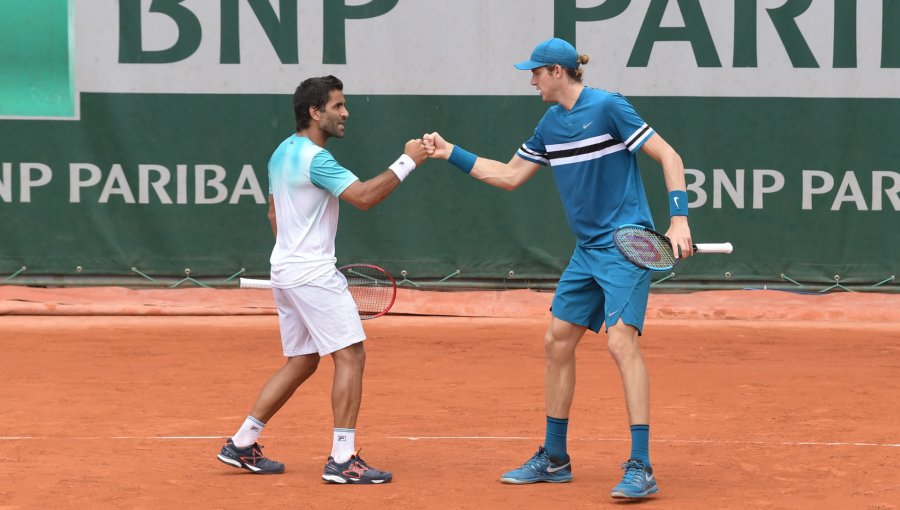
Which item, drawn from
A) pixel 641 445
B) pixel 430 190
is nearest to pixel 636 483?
pixel 641 445

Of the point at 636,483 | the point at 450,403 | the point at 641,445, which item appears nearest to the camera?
the point at 636,483

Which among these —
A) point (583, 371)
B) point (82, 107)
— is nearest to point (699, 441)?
point (583, 371)

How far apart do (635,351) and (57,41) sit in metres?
8.14

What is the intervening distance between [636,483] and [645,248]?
3.09 ft

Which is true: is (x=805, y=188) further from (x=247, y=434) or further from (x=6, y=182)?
(x=247, y=434)

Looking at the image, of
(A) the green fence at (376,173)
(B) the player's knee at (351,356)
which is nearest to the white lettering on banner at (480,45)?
(A) the green fence at (376,173)

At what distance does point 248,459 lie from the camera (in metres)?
5.76

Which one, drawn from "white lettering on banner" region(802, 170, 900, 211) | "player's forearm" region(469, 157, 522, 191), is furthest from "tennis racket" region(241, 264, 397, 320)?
"white lettering on banner" region(802, 170, 900, 211)

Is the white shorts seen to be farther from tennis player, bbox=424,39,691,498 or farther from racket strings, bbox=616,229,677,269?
racket strings, bbox=616,229,677,269

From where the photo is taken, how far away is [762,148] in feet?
38.8

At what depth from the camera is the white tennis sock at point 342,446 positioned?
18.4ft

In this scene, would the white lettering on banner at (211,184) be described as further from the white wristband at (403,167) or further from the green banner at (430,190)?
the white wristband at (403,167)

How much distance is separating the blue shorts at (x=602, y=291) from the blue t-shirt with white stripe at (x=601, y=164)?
0.08 meters

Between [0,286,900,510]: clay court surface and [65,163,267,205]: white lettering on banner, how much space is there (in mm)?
841
